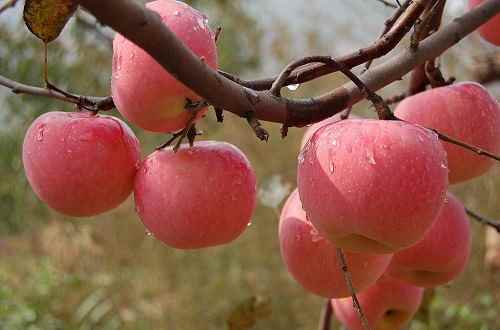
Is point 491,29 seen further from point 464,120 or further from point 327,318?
point 327,318

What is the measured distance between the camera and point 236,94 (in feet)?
1.23

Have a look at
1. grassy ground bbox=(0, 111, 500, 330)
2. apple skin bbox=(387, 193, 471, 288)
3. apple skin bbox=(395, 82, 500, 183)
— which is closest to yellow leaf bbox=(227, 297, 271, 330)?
apple skin bbox=(387, 193, 471, 288)

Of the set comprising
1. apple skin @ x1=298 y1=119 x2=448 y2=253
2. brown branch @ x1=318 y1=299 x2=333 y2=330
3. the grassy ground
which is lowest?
the grassy ground

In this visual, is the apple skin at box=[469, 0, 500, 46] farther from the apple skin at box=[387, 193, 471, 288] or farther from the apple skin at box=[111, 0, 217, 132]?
the apple skin at box=[111, 0, 217, 132]

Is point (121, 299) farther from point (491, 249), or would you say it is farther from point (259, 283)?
point (491, 249)

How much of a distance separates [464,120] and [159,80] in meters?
0.30

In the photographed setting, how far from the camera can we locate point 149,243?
7.73ft

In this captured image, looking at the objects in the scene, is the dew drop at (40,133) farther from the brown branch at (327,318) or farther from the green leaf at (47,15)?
the brown branch at (327,318)

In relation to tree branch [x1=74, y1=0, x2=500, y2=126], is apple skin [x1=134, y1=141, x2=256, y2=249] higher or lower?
lower

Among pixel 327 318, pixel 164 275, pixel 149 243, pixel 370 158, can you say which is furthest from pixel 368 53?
pixel 149 243

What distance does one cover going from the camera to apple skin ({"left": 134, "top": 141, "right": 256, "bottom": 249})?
0.52 m

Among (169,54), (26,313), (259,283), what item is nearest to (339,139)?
(169,54)

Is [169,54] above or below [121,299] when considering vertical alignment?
above

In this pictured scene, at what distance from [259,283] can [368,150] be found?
5.59 feet
